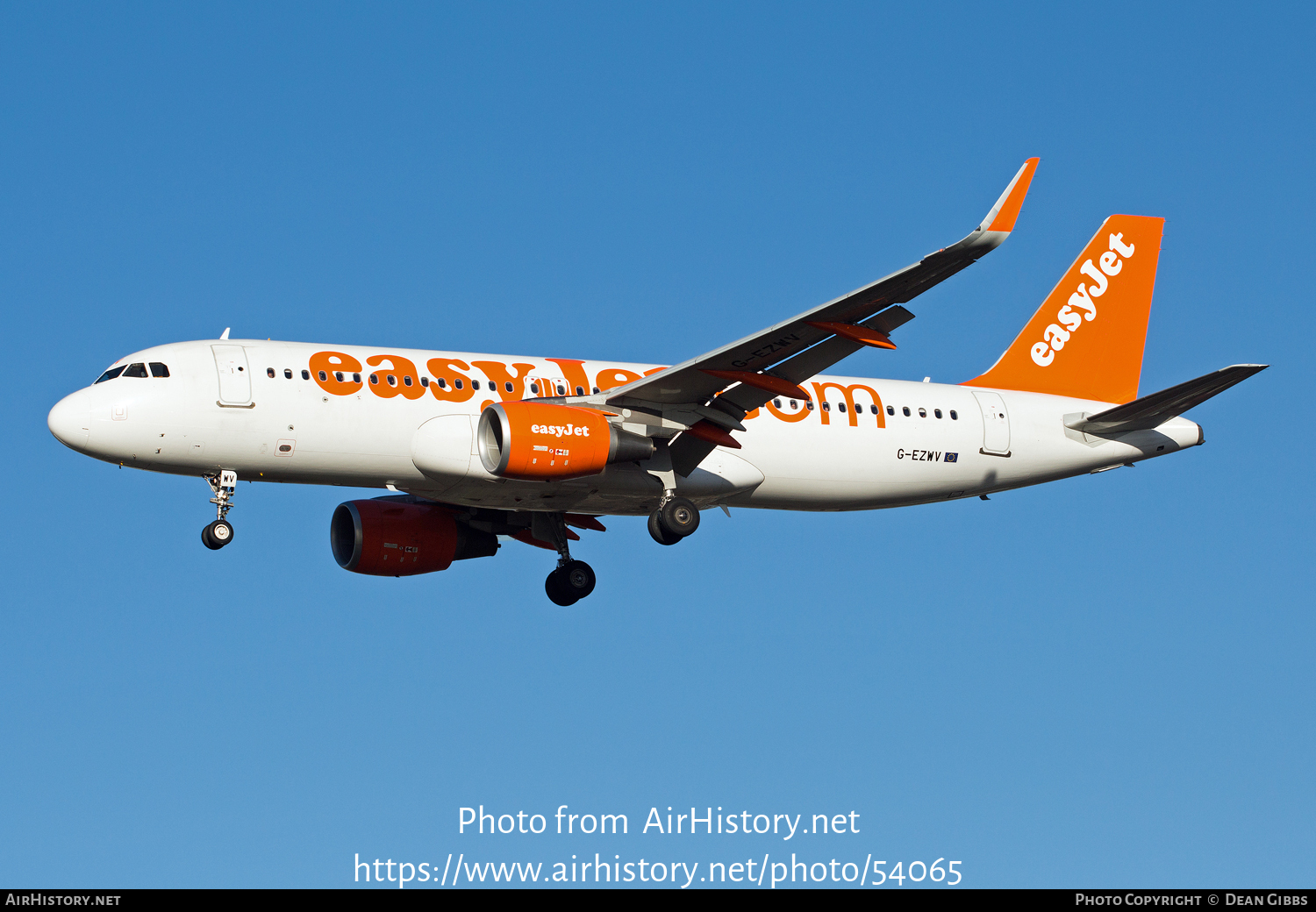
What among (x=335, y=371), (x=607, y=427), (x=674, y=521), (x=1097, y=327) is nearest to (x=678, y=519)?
(x=674, y=521)

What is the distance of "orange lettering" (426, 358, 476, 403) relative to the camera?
3191 cm

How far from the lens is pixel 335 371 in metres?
31.5

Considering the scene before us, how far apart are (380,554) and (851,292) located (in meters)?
13.2

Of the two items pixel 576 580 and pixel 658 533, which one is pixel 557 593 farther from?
pixel 658 533

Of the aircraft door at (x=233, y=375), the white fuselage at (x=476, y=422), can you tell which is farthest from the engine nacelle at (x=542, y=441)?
the aircraft door at (x=233, y=375)

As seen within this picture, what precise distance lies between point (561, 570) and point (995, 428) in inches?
400

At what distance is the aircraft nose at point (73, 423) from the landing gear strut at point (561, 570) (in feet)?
33.5

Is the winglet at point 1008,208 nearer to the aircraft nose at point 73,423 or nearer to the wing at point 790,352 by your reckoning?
the wing at point 790,352

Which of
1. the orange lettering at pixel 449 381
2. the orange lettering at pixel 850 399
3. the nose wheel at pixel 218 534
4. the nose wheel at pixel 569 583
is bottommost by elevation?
the nose wheel at pixel 218 534

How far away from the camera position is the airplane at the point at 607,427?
30.5 meters

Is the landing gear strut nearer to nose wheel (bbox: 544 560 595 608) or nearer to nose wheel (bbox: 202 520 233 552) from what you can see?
nose wheel (bbox: 544 560 595 608)

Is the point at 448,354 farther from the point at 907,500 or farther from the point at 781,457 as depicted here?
the point at 907,500
